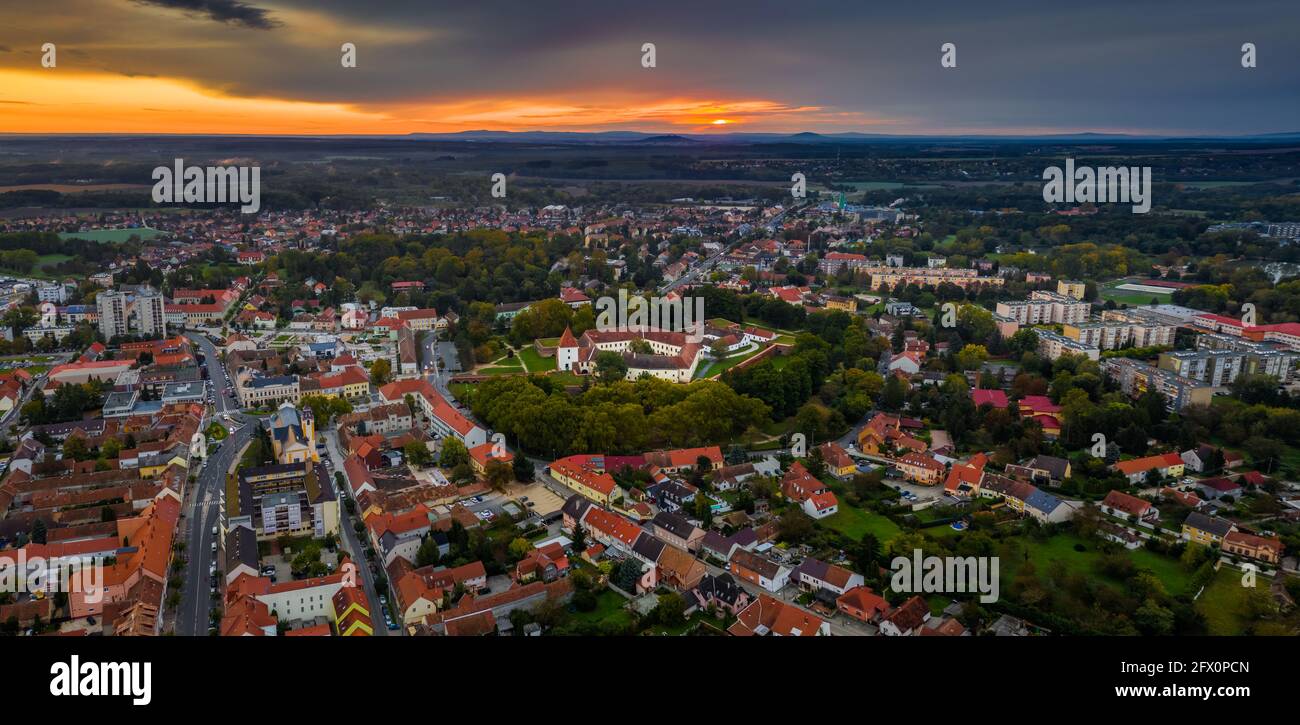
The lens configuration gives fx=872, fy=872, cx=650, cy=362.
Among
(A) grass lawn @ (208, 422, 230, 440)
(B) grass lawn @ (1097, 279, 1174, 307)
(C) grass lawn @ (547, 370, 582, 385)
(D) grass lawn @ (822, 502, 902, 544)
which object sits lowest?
(D) grass lawn @ (822, 502, 902, 544)

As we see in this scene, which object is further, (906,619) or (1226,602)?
(1226,602)

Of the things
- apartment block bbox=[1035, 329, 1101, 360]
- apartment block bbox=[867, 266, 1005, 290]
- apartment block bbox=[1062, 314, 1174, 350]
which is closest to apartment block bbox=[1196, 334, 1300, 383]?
apartment block bbox=[1062, 314, 1174, 350]

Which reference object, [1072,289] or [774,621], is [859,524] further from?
[1072,289]

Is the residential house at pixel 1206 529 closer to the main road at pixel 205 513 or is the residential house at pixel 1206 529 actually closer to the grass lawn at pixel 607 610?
the grass lawn at pixel 607 610

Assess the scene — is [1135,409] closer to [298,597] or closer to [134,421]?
[298,597]

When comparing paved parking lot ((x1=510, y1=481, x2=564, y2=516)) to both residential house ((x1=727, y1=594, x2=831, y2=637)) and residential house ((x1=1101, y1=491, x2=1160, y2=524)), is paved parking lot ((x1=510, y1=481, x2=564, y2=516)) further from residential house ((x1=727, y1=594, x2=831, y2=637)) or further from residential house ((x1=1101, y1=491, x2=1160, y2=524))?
residential house ((x1=1101, y1=491, x2=1160, y2=524))

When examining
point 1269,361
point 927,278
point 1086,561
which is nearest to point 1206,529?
point 1086,561
